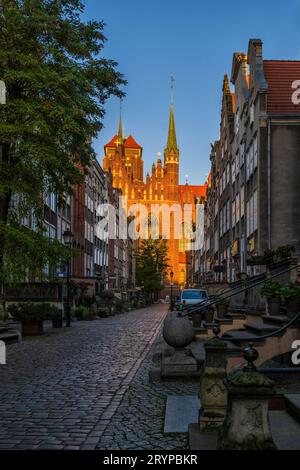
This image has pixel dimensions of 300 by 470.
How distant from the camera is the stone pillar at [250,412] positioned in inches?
155

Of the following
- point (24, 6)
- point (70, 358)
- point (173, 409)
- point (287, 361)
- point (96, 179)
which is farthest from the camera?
point (96, 179)

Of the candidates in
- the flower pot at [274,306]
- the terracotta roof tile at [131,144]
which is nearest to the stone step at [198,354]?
the flower pot at [274,306]

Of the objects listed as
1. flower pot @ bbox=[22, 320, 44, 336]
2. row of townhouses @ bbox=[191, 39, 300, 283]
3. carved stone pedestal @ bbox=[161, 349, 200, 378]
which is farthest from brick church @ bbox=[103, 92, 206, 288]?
carved stone pedestal @ bbox=[161, 349, 200, 378]

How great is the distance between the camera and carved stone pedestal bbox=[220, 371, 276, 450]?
3.93 metres

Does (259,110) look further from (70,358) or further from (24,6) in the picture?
(70,358)

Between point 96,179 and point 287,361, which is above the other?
point 96,179

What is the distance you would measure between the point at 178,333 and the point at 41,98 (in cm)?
1027

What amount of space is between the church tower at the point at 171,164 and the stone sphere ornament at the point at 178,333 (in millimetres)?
141457

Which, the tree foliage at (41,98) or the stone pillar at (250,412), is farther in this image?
the tree foliage at (41,98)

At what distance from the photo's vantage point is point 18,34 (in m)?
17.5

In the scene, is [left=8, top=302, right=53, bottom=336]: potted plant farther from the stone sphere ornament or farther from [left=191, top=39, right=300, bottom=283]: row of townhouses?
the stone sphere ornament

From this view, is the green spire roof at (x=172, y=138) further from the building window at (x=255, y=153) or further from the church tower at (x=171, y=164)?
the building window at (x=255, y=153)

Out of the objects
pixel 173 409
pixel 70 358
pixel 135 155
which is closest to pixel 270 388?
pixel 173 409
